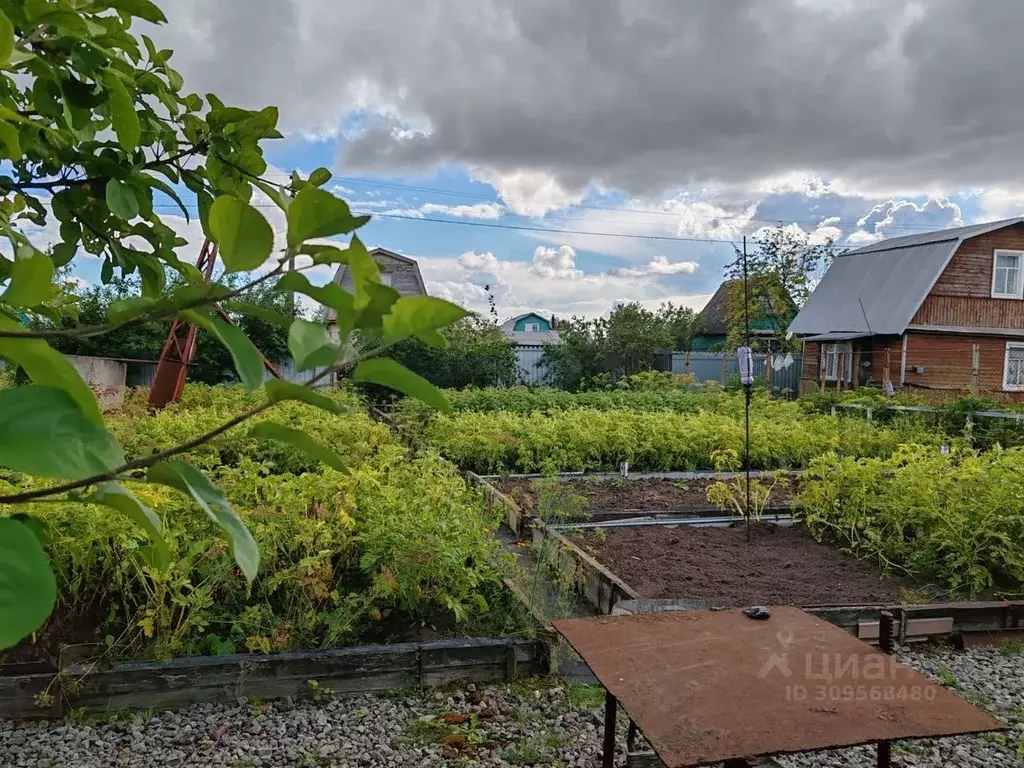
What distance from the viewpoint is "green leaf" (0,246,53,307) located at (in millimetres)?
445

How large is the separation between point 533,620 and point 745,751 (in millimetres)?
1910

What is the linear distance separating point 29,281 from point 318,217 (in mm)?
191

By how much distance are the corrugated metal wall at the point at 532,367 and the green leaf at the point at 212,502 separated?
58.7 ft

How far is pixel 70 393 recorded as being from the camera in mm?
419

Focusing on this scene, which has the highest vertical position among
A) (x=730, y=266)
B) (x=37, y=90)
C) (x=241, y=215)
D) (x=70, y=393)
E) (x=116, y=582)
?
(x=730, y=266)

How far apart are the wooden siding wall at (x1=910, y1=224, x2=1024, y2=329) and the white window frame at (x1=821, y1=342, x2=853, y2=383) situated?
7.14 feet

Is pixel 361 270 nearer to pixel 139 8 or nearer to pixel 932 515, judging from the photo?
pixel 139 8

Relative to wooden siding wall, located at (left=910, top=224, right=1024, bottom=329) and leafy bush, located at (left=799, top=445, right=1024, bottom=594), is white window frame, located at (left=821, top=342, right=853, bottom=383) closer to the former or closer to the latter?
wooden siding wall, located at (left=910, top=224, right=1024, bottom=329)

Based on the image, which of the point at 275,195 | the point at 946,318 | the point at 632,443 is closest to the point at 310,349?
the point at 275,195

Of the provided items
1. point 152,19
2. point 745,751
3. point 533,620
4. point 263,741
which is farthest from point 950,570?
point 152,19

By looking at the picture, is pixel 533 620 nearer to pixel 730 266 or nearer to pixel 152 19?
pixel 152 19

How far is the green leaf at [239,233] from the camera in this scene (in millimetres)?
417

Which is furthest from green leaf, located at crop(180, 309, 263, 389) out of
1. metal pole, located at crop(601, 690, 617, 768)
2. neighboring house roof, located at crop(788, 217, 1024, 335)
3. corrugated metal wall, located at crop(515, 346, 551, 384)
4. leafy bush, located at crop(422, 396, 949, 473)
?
neighboring house roof, located at crop(788, 217, 1024, 335)

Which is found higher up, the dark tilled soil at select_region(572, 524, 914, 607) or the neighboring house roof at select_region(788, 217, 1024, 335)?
the neighboring house roof at select_region(788, 217, 1024, 335)
